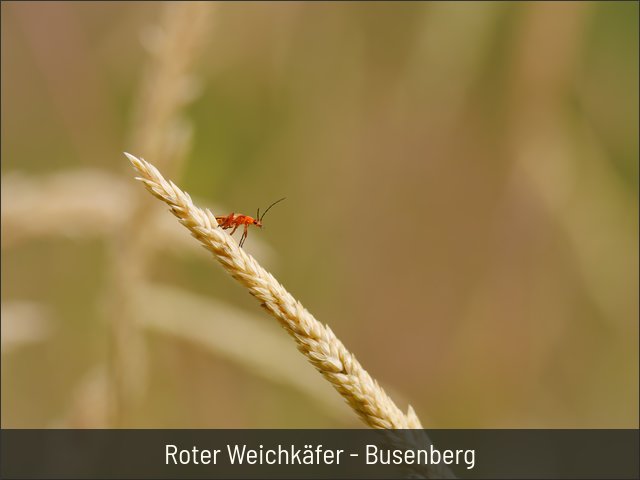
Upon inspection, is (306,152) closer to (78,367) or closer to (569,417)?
(78,367)
